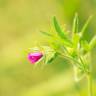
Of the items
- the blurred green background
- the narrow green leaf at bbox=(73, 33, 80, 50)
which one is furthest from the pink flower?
the blurred green background

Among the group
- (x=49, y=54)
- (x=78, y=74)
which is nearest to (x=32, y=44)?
(x=78, y=74)

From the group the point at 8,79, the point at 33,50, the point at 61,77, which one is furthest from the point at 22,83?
the point at 33,50

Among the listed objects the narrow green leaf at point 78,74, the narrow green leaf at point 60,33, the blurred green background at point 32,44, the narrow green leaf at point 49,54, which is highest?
the blurred green background at point 32,44

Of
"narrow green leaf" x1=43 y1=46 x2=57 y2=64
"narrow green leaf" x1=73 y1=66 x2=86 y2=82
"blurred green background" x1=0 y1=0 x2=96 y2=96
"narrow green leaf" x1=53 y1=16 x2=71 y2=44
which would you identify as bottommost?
"narrow green leaf" x1=73 y1=66 x2=86 y2=82

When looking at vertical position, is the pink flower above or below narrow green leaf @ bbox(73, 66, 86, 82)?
above

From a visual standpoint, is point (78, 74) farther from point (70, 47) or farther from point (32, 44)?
point (32, 44)

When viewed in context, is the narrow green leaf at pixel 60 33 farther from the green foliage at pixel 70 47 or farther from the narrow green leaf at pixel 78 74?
the narrow green leaf at pixel 78 74

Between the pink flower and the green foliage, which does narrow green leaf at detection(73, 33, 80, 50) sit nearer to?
the green foliage

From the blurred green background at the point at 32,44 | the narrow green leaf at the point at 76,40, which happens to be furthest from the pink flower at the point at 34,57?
the blurred green background at the point at 32,44
